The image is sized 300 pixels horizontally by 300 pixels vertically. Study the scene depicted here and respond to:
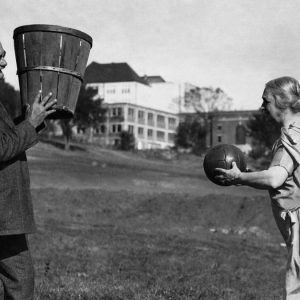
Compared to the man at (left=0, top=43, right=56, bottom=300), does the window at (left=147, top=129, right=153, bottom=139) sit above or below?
below

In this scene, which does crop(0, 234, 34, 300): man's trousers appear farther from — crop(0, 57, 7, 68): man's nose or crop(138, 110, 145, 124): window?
crop(138, 110, 145, 124): window

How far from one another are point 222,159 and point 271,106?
587mm

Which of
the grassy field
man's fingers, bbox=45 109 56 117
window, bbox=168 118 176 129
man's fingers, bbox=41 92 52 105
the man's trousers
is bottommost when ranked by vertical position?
the grassy field

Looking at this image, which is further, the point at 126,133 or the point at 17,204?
the point at 126,133

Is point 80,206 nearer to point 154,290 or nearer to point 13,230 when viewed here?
point 154,290

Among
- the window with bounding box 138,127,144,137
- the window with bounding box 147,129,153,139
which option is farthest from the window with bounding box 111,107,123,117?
the window with bounding box 147,129,153,139

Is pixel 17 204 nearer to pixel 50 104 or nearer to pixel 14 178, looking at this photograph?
pixel 14 178

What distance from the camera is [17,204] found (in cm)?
520

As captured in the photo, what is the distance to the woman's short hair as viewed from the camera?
5.19 meters

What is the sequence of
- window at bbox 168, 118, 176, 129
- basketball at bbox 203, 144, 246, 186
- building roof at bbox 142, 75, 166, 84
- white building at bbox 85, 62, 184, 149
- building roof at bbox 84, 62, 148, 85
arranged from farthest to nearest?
building roof at bbox 142, 75, 166, 84 < window at bbox 168, 118, 176, 129 < building roof at bbox 84, 62, 148, 85 < white building at bbox 85, 62, 184, 149 < basketball at bbox 203, 144, 246, 186

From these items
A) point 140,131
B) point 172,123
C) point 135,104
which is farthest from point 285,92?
point 172,123

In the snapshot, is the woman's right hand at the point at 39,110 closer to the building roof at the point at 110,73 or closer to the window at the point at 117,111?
the window at the point at 117,111

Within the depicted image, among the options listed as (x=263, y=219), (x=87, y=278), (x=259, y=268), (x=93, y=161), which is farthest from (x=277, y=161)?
(x=93, y=161)

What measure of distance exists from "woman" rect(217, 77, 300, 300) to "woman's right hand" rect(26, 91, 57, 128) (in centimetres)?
134
